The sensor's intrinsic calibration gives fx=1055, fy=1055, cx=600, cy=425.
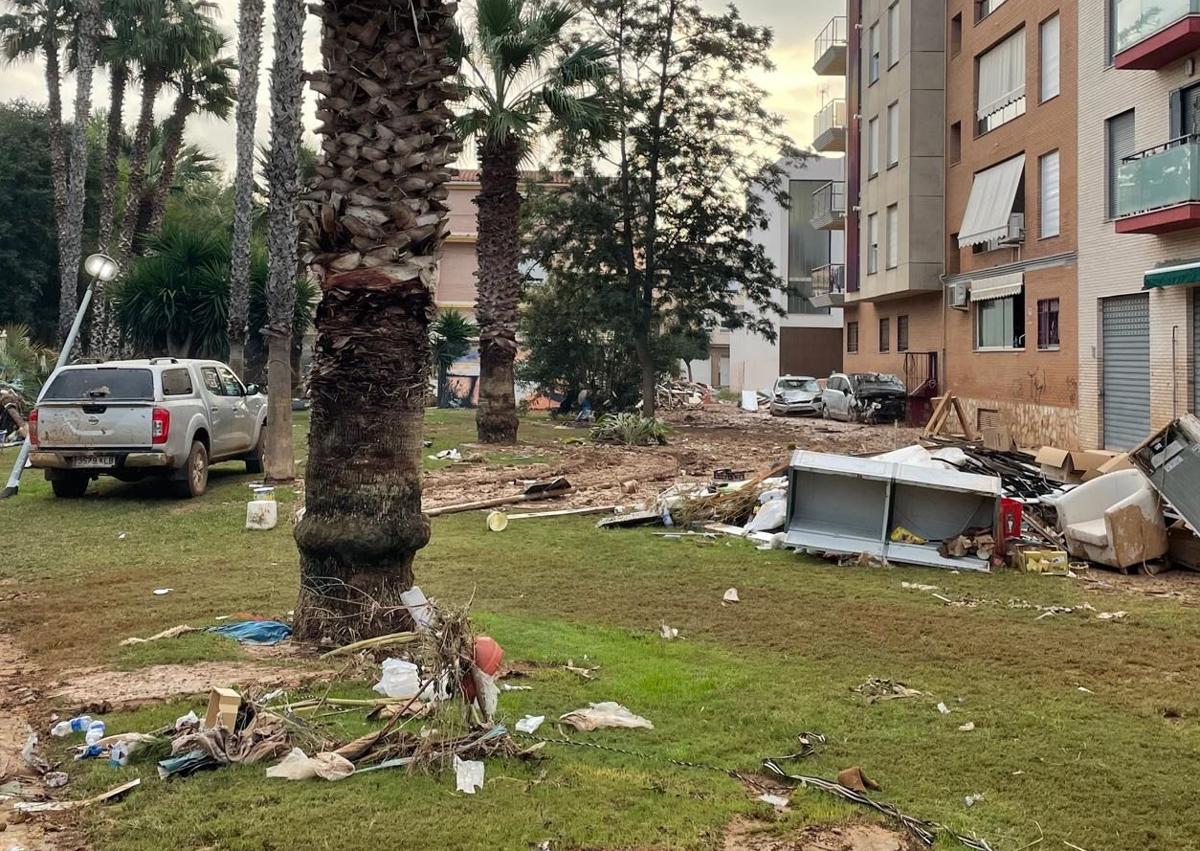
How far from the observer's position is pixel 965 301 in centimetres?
3020

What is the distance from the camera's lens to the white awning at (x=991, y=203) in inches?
1053

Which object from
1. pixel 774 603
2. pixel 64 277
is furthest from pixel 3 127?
pixel 774 603

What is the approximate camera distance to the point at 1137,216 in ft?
63.3

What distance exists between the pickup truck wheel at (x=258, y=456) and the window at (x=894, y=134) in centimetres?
2356

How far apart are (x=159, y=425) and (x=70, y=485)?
2.00 metres

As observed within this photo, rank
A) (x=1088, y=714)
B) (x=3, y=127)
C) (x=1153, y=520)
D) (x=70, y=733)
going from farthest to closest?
(x=3, y=127)
(x=1153, y=520)
(x=1088, y=714)
(x=70, y=733)

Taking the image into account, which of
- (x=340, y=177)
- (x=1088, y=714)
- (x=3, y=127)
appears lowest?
(x=1088, y=714)

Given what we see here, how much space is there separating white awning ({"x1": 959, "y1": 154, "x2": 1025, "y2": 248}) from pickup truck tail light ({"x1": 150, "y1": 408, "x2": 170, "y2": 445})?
821 inches

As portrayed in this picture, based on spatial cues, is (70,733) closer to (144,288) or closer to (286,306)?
(286,306)

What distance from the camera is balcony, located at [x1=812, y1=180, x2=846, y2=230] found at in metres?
41.0

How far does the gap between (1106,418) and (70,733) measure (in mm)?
21698

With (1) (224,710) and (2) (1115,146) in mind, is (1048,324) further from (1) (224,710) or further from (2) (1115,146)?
(1) (224,710)

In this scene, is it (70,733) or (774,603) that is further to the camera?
(774,603)

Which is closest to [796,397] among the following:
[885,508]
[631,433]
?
[631,433]
